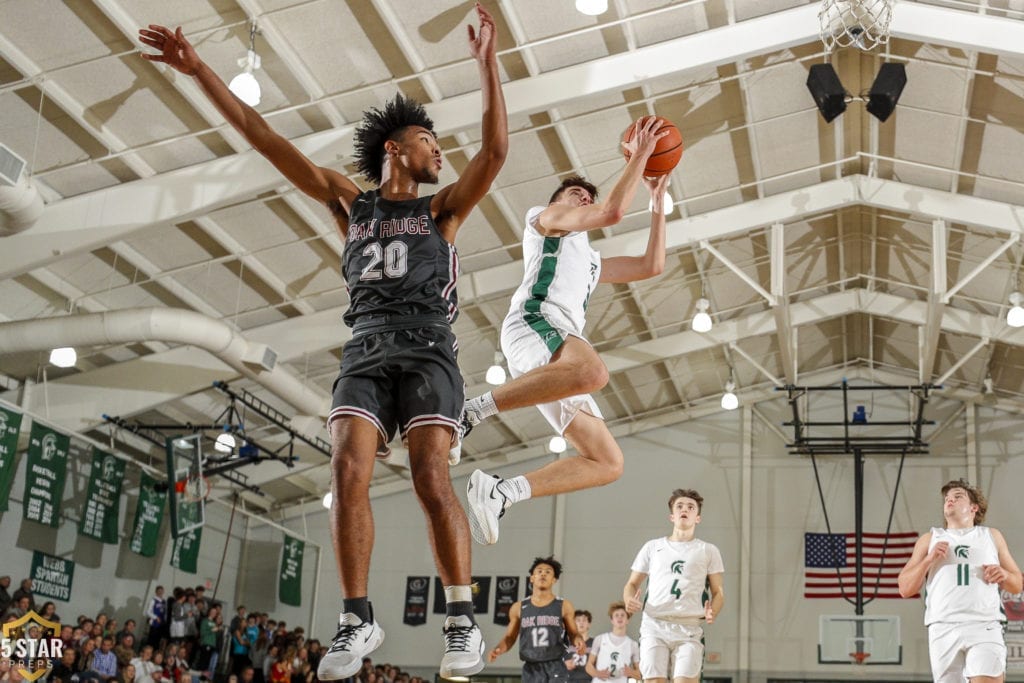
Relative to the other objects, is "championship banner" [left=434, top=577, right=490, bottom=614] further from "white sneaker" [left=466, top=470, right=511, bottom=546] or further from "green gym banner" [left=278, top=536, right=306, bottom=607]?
"white sneaker" [left=466, top=470, right=511, bottom=546]

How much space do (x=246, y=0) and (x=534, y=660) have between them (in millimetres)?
7436

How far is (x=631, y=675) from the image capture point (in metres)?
11.6

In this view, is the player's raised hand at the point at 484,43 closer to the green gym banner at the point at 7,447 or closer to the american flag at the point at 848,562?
the green gym banner at the point at 7,447

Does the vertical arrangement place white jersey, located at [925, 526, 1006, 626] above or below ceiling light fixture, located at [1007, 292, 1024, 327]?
below

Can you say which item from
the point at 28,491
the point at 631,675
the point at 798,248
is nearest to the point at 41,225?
the point at 28,491

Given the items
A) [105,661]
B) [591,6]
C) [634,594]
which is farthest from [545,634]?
[105,661]

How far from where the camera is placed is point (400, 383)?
4.11m

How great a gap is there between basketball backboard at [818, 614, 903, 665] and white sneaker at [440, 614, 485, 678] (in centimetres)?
2082

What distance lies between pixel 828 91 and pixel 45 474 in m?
13.3

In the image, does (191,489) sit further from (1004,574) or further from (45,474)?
(1004,574)

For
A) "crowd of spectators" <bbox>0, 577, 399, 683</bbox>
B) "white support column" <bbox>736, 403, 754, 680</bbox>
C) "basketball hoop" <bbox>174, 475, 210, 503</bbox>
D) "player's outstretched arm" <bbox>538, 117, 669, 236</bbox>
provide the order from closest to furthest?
"player's outstretched arm" <bbox>538, 117, 669, 236</bbox> → "crowd of spectators" <bbox>0, 577, 399, 683</bbox> → "basketball hoop" <bbox>174, 475, 210, 503</bbox> → "white support column" <bbox>736, 403, 754, 680</bbox>

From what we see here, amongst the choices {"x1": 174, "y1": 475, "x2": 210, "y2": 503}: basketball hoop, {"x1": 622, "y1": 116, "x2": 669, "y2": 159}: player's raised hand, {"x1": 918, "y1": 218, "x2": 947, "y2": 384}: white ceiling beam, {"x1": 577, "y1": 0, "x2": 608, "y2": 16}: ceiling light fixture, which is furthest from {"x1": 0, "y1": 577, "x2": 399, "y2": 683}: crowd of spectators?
{"x1": 622, "y1": 116, "x2": 669, "y2": 159}: player's raised hand

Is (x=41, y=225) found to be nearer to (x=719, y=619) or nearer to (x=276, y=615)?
(x=276, y=615)

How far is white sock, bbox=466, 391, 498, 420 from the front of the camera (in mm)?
5531
